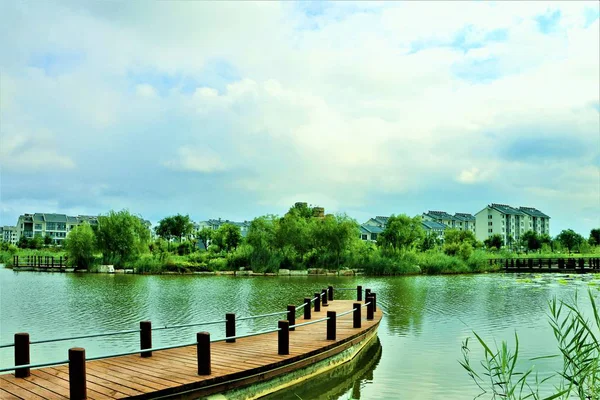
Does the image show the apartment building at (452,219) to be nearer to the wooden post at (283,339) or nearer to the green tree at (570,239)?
the green tree at (570,239)

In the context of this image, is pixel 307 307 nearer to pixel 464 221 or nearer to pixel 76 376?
pixel 76 376

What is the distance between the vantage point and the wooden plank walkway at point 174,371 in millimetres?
7332

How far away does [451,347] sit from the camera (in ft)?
45.6

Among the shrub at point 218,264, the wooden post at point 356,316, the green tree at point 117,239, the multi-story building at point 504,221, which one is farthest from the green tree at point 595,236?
the wooden post at point 356,316

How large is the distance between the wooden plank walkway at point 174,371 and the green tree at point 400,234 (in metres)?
40.1

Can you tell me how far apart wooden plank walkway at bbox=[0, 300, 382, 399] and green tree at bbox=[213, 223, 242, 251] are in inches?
2278

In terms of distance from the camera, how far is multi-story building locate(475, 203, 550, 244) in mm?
117844

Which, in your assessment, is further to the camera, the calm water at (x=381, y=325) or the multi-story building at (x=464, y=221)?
the multi-story building at (x=464, y=221)

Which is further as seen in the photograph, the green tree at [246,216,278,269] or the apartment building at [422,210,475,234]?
the apartment building at [422,210,475,234]

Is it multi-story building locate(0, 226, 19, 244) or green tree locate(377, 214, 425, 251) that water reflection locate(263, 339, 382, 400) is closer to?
green tree locate(377, 214, 425, 251)

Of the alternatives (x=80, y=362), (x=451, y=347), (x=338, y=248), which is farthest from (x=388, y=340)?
(x=338, y=248)

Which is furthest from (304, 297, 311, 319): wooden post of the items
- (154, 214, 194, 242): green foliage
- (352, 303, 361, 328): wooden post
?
(154, 214, 194, 242): green foliage

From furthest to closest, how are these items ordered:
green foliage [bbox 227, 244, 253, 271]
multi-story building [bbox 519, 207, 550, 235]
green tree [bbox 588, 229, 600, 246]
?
multi-story building [bbox 519, 207, 550, 235] → green tree [bbox 588, 229, 600, 246] → green foliage [bbox 227, 244, 253, 271]

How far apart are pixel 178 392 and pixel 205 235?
85.0 metres
